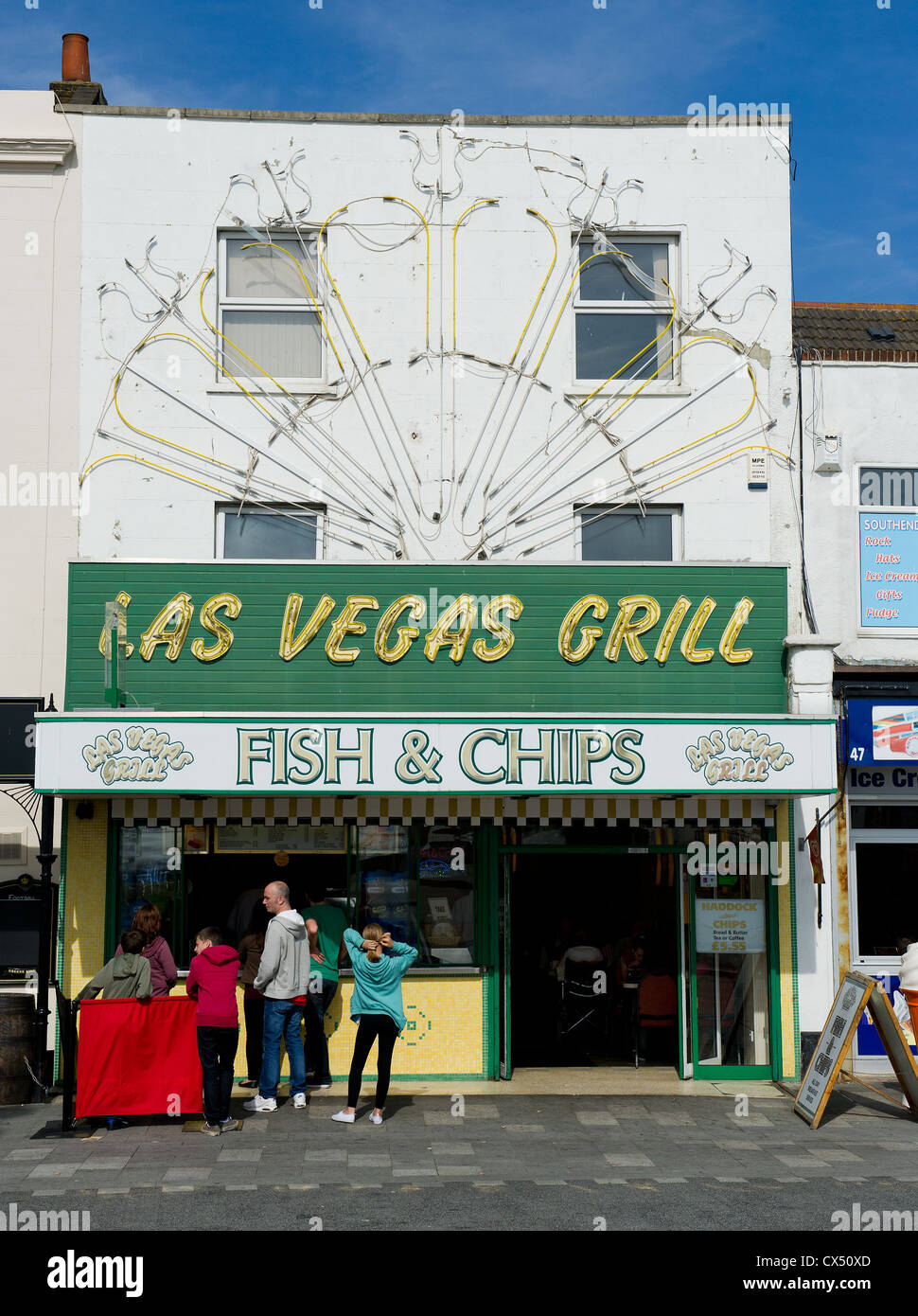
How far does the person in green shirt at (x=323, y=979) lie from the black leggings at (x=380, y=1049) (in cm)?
126

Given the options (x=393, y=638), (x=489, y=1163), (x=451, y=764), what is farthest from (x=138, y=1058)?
(x=393, y=638)

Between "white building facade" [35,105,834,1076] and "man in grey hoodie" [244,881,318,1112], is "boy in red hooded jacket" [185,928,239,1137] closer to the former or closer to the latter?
"man in grey hoodie" [244,881,318,1112]

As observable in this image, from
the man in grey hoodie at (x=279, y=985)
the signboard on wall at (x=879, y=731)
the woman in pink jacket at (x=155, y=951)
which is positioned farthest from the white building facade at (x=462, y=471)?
the man in grey hoodie at (x=279, y=985)

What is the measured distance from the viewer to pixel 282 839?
13273 millimetres

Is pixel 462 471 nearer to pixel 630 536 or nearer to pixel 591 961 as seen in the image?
pixel 630 536

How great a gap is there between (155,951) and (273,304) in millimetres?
6500

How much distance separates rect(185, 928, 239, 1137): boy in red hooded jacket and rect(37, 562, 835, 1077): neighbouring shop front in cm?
157

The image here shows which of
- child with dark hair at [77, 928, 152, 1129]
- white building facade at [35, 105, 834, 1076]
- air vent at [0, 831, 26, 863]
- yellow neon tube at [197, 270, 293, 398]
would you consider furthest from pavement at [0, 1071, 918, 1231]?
yellow neon tube at [197, 270, 293, 398]

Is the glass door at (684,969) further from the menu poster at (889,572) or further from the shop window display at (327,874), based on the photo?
the menu poster at (889,572)

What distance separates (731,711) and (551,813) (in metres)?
1.94

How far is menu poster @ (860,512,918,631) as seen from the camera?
14.2 metres
